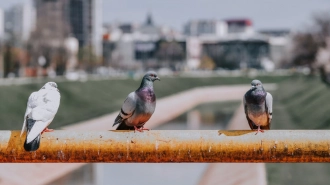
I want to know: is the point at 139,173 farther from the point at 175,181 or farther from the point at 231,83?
the point at 231,83

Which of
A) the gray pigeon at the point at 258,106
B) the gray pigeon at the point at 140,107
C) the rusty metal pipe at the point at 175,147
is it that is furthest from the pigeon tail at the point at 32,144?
the gray pigeon at the point at 258,106

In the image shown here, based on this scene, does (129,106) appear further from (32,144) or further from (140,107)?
(32,144)

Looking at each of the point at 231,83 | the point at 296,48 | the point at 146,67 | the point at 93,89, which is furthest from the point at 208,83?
the point at 146,67

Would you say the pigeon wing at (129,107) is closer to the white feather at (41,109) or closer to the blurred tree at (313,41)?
the white feather at (41,109)

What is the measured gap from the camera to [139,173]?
95.9ft

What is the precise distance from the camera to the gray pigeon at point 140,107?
8.05 metres

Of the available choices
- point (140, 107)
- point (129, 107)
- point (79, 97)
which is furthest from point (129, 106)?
point (79, 97)

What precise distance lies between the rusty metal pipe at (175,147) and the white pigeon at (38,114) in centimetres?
16

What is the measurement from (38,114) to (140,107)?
3.93ft

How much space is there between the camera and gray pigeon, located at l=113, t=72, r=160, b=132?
317 inches

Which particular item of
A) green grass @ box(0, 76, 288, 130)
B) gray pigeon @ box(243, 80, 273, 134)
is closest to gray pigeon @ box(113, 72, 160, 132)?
gray pigeon @ box(243, 80, 273, 134)

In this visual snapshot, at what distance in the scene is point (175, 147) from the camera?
23.9 ft

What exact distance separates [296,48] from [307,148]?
9819cm

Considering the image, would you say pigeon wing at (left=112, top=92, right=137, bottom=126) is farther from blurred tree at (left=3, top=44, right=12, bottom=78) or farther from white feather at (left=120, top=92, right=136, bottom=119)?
blurred tree at (left=3, top=44, right=12, bottom=78)
